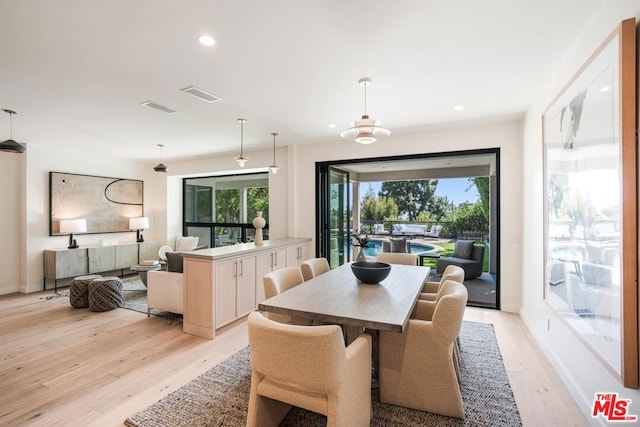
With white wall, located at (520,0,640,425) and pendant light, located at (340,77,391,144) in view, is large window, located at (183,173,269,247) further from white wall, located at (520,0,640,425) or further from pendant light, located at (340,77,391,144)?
white wall, located at (520,0,640,425)

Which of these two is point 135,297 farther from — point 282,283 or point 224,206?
point 282,283

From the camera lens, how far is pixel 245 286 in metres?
3.91

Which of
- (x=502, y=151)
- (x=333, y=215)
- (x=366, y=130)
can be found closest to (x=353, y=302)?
(x=366, y=130)

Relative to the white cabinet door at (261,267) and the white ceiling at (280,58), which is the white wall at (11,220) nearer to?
the white ceiling at (280,58)

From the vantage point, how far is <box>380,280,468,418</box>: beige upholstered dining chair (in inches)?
77.0

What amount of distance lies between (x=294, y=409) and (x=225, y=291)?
5.85ft

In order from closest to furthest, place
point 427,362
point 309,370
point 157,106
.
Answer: point 309,370 → point 427,362 → point 157,106

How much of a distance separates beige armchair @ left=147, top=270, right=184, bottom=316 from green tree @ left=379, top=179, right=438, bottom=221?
260 inches

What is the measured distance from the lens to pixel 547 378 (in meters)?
2.47

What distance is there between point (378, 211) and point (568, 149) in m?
7.09

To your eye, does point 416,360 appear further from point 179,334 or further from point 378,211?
point 378,211

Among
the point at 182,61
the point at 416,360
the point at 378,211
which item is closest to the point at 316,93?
the point at 182,61

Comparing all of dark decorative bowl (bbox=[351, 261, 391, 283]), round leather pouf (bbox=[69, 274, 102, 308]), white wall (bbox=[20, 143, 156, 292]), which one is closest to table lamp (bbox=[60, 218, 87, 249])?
white wall (bbox=[20, 143, 156, 292])

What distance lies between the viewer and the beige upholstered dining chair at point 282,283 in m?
2.45
